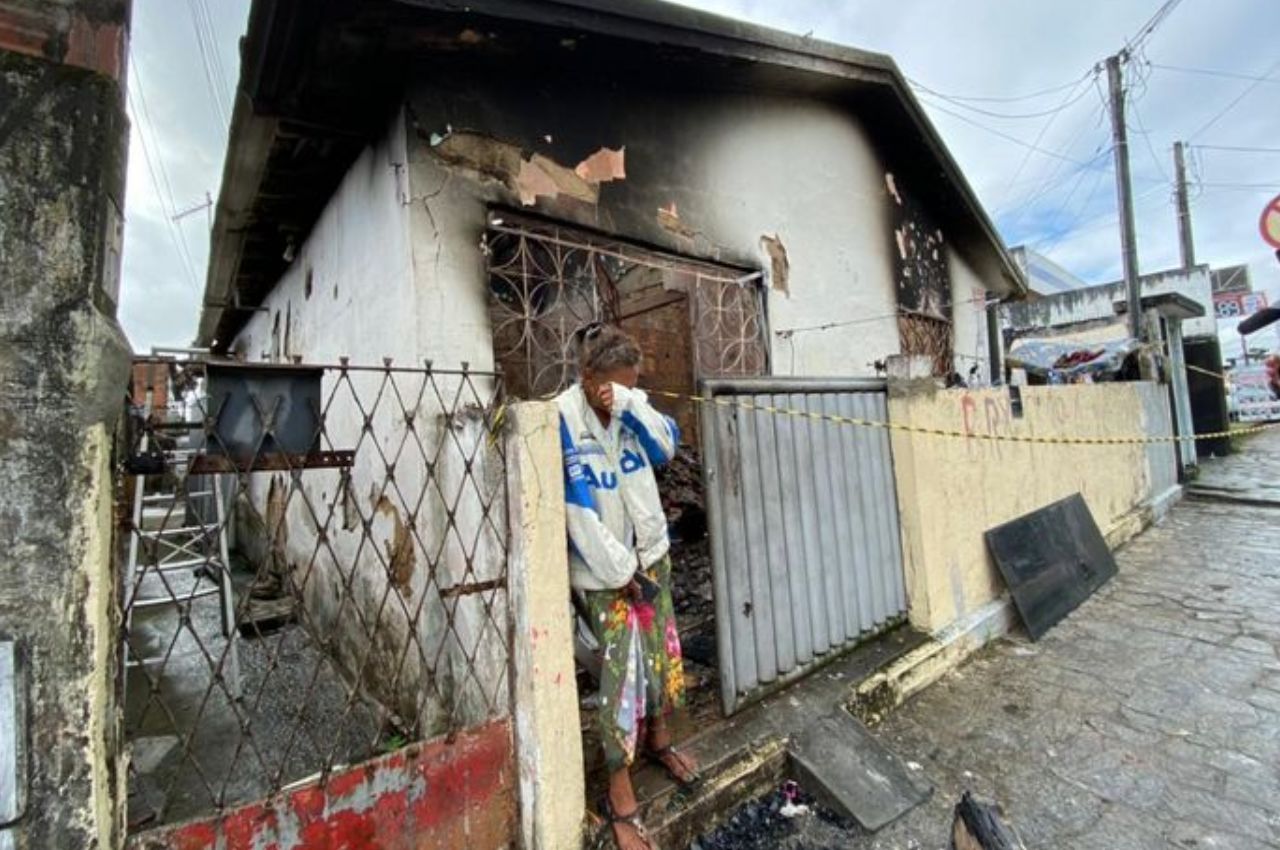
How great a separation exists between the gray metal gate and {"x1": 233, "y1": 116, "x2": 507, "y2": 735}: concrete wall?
112 centimetres

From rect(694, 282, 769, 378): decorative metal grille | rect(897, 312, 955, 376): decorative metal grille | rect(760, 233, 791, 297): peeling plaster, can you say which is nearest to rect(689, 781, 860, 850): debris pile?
rect(694, 282, 769, 378): decorative metal grille

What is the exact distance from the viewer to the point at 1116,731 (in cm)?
304

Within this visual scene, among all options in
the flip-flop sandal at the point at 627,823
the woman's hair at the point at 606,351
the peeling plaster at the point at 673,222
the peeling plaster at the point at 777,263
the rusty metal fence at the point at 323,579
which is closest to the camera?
the rusty metal fence at the point at 323,579

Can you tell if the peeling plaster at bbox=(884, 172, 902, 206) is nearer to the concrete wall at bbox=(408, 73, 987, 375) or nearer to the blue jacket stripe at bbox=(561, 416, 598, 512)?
the concrete wall at bbox=(408, 73, 987, 375)

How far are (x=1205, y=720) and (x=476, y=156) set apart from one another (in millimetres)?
5030

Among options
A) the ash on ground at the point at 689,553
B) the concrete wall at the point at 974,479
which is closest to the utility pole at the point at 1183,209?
the concrete wall at the point at 974,479

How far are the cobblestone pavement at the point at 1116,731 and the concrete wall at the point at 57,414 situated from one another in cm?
213

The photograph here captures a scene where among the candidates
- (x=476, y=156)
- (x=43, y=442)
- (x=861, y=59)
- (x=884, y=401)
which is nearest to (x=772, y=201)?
(x=861, y=59)

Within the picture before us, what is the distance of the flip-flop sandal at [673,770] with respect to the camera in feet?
7.95

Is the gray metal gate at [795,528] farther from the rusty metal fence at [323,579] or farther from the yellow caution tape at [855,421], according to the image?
the rusty metal fence at [323,579]

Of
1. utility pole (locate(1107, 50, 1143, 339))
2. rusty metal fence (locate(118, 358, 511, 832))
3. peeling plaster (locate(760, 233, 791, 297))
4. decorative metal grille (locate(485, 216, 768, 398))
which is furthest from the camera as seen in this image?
utility pole (locate(1107, 50, 1143, 339))

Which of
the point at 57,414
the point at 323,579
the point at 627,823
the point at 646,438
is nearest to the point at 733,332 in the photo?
the point at 646,438

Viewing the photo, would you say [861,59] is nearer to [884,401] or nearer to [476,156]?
[884,401]

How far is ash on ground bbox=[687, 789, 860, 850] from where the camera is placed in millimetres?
2385
